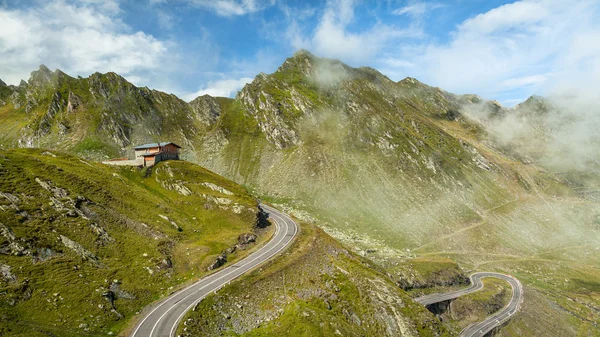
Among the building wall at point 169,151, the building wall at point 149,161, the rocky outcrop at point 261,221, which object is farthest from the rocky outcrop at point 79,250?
the building wall at point 169,151

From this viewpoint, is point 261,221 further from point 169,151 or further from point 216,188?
point 169,151

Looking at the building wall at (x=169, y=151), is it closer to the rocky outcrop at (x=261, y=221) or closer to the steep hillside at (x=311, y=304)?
the rocky outcrop at (x=261, y=221)

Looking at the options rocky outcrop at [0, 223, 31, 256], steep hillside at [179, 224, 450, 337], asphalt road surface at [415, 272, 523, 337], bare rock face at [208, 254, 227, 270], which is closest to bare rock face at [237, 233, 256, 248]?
bare rock face at [208, 254, 227, 270]

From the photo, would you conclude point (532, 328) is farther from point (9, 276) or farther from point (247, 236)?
point (9, 276)

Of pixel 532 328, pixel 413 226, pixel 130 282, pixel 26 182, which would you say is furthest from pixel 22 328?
pixel 413 226

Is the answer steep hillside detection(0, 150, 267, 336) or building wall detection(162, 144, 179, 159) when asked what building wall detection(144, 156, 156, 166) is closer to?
building wall detection(162, 144, 179, 159)

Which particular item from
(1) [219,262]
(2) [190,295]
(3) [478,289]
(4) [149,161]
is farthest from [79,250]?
(3) [478,289]
